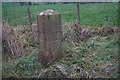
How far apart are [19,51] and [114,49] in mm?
2293

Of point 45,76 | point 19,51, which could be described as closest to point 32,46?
point 19,51

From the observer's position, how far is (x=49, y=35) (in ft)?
10.1

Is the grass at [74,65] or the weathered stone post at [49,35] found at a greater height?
the weathered stone post at [49,35]

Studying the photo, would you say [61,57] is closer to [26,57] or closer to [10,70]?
[26,57]

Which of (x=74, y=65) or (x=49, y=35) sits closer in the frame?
(x=49, y=35)

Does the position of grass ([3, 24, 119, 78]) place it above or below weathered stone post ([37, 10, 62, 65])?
below

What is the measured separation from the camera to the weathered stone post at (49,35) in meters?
3.03

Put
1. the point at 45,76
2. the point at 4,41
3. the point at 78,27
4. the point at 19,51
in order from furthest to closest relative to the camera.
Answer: the point at 78,27
the point at 4,41
the point at 19,51
the point at 45,76

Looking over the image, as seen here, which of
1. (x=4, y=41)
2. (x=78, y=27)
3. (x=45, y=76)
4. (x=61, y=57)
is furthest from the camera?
(x=78, y=27)

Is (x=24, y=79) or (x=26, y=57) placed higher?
(x=26, y=57)

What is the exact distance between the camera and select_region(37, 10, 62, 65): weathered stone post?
3027 millimetres

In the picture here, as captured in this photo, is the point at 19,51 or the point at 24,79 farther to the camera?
the point at 19,51

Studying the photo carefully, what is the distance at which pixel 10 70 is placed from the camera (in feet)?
11.3

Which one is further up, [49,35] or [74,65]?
[49,35]
